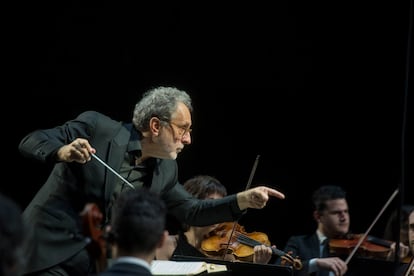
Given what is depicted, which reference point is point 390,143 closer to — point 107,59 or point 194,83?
point 194,83

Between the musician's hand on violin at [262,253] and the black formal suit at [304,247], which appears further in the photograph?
the black formal suit at [304,247]

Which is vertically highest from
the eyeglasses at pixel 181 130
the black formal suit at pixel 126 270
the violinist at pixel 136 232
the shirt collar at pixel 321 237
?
the eyeglasses at pixel 181 130

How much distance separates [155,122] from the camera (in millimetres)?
3135

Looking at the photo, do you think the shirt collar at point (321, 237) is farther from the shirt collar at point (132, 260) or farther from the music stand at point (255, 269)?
the shirt collar at point (132, 260)

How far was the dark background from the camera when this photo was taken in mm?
4156

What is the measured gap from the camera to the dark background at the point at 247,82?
4.16 meters

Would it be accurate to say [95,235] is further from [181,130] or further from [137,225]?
[181,130]

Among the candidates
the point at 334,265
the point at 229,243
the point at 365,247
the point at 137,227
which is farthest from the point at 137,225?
the point at 365,247

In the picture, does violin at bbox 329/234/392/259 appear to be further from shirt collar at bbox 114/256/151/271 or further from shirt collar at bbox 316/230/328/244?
shirt collar at bbox 114/256/151/271

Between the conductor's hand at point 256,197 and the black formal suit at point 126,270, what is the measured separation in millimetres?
1003

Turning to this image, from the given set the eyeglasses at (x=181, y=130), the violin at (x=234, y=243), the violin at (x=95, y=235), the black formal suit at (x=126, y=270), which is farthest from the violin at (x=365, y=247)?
the black formal suit at (x=126, y=270)

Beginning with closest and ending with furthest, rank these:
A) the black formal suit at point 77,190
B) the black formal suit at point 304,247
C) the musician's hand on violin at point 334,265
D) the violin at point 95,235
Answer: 1. the violin at point 95,235
2. the black formal suit at point 77,190
3. the musician's hand on violin at point 334,265
4. the black formal suit at point 304,247

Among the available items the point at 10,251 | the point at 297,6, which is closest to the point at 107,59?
the point at 297,6

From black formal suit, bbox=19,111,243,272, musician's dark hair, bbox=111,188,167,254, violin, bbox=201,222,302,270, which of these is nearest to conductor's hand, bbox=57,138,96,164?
black formal suit, bbox=19,111,243,272
